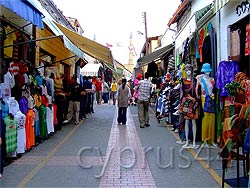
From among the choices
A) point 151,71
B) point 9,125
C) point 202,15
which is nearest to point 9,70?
point 9,125

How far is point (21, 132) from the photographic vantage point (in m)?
7.73

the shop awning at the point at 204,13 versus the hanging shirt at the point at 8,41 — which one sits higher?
the shop awning at the point at 204,13

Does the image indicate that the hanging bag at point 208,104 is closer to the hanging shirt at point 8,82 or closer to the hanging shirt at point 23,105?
the hanging shirt at point 23,105

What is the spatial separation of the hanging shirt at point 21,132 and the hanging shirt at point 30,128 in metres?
0.31

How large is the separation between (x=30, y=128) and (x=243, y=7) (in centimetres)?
511

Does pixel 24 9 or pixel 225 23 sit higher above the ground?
pixel 225 23

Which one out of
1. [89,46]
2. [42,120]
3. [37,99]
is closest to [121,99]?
[89,46]

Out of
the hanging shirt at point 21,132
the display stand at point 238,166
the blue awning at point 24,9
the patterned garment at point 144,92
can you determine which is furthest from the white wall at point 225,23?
the hanging shirt at point 21,132

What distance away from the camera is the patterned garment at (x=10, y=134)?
6.91m

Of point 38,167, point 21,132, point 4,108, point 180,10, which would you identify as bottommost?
point 38,167

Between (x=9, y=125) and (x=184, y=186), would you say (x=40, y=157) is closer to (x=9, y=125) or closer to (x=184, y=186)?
(x=9, y=125)

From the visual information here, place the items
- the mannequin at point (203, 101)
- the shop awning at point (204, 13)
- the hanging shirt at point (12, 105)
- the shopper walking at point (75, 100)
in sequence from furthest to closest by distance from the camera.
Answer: the shopper walking at point (75, 100) → the shop awning at point (204, 13) → the mannequin at point (203, 101) → the hanging shirt at point (12, 105)

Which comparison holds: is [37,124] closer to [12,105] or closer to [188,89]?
[12,105]

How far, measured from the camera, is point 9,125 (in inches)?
274
